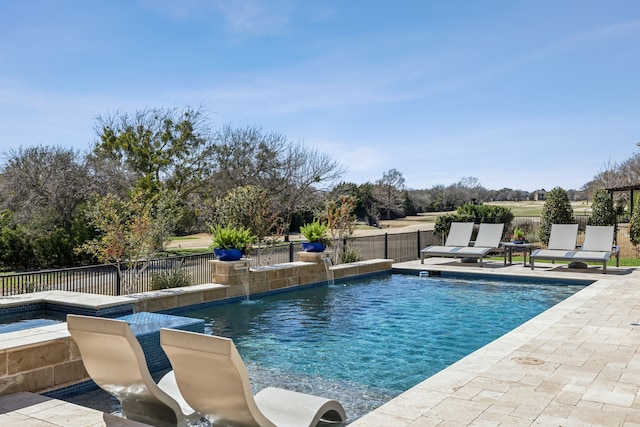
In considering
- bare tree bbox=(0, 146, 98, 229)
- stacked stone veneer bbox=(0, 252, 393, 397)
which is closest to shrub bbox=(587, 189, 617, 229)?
stacked stone veneer bbox=(0, 252, 393, 397)

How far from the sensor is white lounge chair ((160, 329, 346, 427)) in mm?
3406

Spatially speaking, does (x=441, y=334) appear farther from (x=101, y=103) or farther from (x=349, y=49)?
(x=101, y=103)

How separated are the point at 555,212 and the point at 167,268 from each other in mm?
15051

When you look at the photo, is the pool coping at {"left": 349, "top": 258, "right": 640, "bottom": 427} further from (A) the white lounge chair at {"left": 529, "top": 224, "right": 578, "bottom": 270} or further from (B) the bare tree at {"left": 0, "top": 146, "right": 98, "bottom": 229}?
(B) the bare tree at {"left": 0, "top": 146, "right": 98, "bottom": 229}

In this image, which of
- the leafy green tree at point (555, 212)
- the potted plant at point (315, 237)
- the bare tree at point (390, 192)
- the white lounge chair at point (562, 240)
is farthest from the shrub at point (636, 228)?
the bare tree at point (390, 192)

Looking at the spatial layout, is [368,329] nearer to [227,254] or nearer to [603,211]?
[227,254]

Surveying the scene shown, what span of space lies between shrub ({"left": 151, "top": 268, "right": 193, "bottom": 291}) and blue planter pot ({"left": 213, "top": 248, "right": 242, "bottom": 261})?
0.78 meters

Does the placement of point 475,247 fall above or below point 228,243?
below

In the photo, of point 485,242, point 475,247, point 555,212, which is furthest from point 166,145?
point 555,212

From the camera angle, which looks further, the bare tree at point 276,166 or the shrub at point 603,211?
the bare tree at point 276,166

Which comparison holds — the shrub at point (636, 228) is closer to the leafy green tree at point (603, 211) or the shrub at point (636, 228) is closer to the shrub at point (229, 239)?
the leafy green tree at point (603, 211)

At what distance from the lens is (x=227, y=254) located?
11.0 meters

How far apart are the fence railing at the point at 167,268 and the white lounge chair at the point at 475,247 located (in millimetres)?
1811

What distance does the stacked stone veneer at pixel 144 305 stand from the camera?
4.82m
